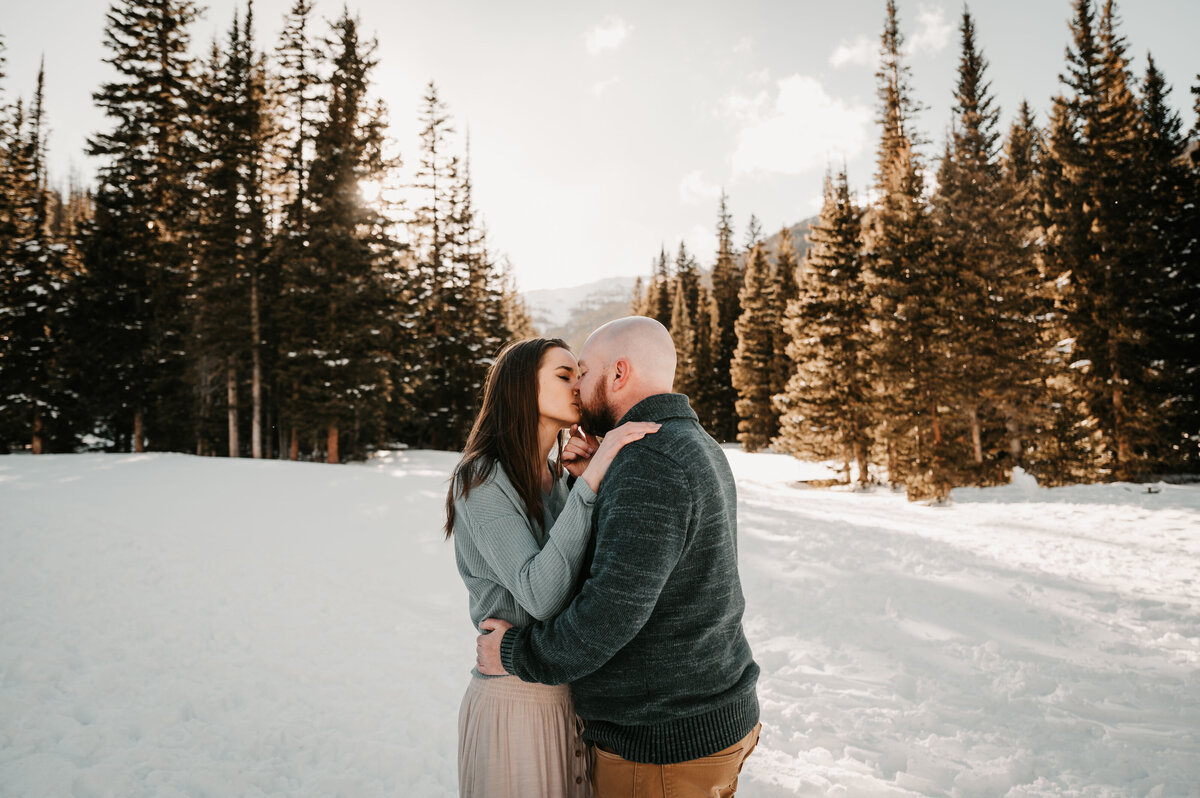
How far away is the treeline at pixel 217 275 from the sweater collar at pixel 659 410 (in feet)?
64.9

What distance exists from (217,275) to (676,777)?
2344 centimetres

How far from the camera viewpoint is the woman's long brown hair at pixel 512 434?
2.42 metres

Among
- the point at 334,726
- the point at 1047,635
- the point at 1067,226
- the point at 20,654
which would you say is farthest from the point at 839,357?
the point at 20,654

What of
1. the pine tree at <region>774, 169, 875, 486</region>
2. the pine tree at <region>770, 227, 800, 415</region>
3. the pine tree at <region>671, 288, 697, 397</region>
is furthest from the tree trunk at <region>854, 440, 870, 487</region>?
the pine tree at <region>671, 288, 697, 397</region>

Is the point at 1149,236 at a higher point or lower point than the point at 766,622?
higher

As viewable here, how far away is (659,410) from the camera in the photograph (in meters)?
2.13

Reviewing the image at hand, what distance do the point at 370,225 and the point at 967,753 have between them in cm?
2257

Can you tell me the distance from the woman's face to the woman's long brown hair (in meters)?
0.03

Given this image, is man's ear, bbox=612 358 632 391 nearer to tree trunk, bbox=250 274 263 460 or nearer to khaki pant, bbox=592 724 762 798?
khaki pant, bbox=592 724 762 798

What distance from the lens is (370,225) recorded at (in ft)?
71.5

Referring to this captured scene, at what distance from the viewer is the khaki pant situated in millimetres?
2004

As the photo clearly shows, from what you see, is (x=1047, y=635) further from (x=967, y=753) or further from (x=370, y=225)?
(x=370, y=225)

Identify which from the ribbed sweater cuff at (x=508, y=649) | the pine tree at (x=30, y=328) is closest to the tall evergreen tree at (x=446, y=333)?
the pine tree at (x=30, y=328)

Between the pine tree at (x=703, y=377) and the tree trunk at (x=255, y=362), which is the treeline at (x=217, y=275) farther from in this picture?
the pine tree at (x=703, y=377)
